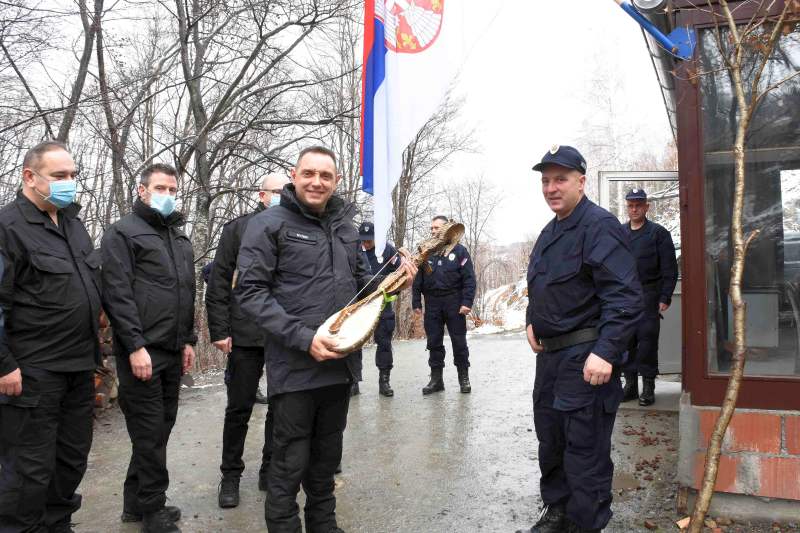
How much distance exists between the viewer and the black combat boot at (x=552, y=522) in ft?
11.2

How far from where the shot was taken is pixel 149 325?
3480 millimetres

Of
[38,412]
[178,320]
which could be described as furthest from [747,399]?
[38,412]

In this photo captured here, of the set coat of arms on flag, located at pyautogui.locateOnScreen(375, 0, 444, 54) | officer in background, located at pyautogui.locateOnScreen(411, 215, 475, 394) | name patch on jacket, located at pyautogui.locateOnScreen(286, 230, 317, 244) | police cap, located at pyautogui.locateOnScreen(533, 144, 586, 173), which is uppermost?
coat of arms on flag, located at pyautogui.locateOnScreen(375, 0, 444, 54)

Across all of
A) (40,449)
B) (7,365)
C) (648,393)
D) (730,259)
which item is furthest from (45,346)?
(648,393)

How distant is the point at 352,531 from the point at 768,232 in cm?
310

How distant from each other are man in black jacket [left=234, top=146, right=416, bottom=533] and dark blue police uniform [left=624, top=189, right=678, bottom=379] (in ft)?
12.7

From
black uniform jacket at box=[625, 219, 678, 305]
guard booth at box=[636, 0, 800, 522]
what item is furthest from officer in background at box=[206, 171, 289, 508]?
black uniform jacket at box=[625, 219, 678, 305]

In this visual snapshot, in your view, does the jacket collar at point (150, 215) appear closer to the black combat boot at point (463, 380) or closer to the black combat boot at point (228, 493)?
the black combat boot at point (228, 493)

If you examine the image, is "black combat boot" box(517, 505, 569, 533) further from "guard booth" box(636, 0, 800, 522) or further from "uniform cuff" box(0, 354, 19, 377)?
"uniform cuff" box(0, 354, 19, 377)

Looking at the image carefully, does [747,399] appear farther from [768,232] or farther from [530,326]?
[530,326]

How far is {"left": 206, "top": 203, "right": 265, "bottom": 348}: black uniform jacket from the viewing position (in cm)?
407

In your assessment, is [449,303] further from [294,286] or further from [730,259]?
[294,286]

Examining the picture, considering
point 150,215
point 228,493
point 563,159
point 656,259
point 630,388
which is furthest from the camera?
point 630,388

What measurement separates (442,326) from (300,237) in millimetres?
4404
